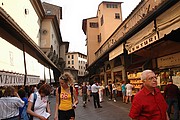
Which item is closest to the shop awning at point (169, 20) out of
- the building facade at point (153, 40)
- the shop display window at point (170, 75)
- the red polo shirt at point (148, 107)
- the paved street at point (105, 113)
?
the building facade at point (153, 40)

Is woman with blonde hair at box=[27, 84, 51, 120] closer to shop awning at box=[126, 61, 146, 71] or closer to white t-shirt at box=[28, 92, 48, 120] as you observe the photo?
white t-shirt at box=[28, 92, 48, 120]

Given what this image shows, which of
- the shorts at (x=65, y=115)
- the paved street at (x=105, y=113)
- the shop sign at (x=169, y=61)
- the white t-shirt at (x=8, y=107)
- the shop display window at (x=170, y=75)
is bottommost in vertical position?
the paved street at (x=105, y=113)

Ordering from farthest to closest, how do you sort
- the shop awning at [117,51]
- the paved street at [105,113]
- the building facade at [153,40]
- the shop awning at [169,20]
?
the shop awning at [117,51] → the paved street at [105,113] → the building facade at [153,40] → the shop awning at [169,20]

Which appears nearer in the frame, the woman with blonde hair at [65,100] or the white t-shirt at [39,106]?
the white t-shirt at [39,106]

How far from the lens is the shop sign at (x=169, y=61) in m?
8.82

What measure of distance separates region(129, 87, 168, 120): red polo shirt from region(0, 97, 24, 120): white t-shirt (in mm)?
2896

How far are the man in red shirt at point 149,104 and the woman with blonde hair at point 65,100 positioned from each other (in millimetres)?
1814

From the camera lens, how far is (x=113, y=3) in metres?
32.3

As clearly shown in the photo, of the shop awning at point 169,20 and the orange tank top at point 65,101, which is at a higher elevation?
the shop awning at point 169,20

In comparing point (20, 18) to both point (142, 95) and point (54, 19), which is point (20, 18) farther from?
point (54, 19)

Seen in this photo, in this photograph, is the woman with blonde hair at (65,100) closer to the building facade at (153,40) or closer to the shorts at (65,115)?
the shorts at (65,115)

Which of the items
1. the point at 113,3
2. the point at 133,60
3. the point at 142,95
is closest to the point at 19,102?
the point at 142,95

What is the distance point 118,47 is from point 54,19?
1010 inches

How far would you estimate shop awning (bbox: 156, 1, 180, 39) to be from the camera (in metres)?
5.56
